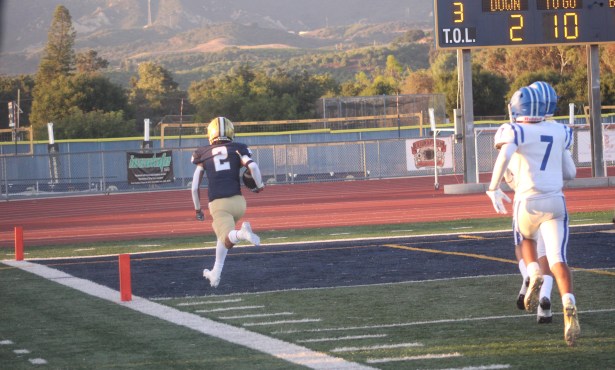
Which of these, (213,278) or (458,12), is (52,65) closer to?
(458,12)

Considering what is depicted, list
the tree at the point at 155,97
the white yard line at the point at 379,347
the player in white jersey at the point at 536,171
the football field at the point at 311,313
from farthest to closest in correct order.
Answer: the tree at the point at 155,97, the player in white jersey at the point at 536,171, the white yard line at the point at 379,347, the football field at the point at 311,313

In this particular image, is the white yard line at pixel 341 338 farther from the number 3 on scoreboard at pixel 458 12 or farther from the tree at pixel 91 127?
the tree at pixel 91 127

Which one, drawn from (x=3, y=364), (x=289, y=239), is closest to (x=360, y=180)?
(x=289, y=239)

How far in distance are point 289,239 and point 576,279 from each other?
25.5 ft

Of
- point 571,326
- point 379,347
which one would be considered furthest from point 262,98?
point 571,326

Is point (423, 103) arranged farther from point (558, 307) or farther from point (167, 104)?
point (558, 307)

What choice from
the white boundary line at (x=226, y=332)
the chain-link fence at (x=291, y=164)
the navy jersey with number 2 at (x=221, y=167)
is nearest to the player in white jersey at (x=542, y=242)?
the white boundary line at (x=226, y=332)

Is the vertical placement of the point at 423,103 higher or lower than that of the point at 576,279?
higher

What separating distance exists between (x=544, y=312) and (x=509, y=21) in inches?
734

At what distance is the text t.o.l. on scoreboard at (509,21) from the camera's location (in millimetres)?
26312

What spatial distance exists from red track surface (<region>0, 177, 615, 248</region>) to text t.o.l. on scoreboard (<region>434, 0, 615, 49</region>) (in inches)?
148

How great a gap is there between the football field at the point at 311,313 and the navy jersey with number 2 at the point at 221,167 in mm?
1058

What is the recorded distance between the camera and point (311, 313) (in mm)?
9984

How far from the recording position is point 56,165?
40.0 meters
